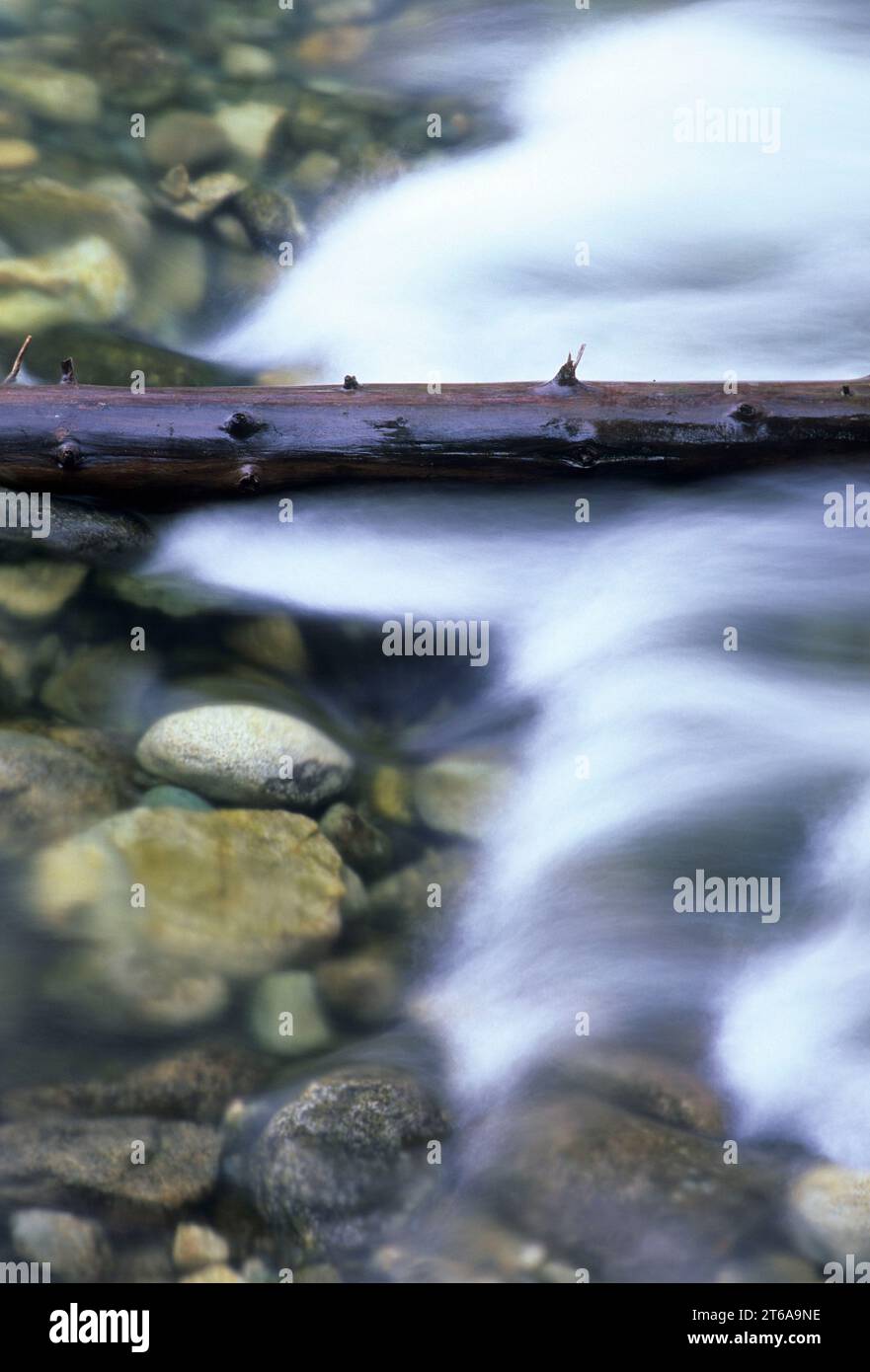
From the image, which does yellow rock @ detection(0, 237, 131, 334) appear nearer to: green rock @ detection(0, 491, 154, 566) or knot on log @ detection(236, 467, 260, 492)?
green rock @ detection(0, 491, 154, 566)

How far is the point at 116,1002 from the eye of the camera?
391 centimetres

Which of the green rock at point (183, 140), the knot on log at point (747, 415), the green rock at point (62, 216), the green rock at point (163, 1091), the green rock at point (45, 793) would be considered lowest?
the green rock at point (163, 1091)

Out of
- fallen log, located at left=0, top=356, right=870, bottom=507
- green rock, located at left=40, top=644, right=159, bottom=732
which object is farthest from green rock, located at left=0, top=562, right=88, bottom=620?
fallen log, located at left=0, top=356, right=870, bottom=507

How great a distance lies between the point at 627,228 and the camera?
22.2 feet

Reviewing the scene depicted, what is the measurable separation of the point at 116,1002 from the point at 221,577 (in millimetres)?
1799

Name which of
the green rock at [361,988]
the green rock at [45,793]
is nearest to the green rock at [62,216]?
the green rock at [45,793]

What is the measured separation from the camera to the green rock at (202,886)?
4031mm

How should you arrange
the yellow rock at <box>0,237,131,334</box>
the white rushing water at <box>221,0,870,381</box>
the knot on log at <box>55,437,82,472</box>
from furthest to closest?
the white rushing water at <box>221,0,870,381</box> → the yellow rock at <box>0,237,131,334</box> → the knot on log at <box>55,437,82,472</box>

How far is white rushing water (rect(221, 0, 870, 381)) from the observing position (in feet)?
20.0

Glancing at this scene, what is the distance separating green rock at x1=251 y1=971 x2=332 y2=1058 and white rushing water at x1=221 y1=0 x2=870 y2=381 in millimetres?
3189

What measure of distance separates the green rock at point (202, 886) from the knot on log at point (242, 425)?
56.2 inches

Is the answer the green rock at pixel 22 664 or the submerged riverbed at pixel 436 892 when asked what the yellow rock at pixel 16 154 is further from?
the green rock at pixel 22 664

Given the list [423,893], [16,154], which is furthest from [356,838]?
[16,154]

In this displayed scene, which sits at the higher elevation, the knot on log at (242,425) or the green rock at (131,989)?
the knot on log at (242,425)
